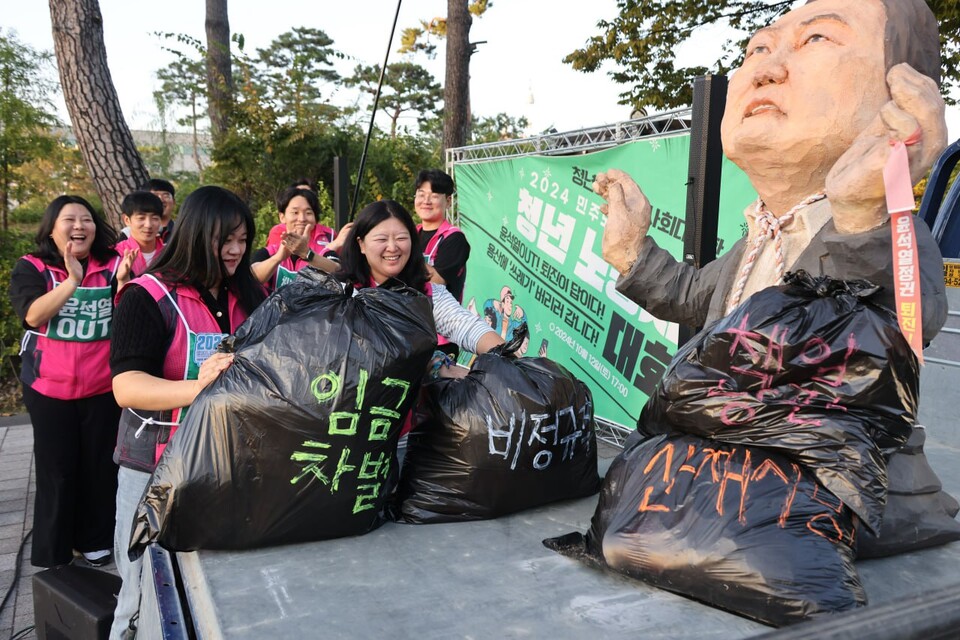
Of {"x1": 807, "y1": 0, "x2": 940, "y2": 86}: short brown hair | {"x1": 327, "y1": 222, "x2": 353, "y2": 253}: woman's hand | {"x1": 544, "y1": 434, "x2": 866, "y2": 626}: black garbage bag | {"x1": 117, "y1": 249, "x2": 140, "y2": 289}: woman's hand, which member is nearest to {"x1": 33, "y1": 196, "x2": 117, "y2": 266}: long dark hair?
{"x1": 117, "y1": 249, "x2": 140, "y2": 289}: woman's hand

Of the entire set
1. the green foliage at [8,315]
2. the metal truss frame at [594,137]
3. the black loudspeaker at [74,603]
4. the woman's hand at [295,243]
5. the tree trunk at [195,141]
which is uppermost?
the tree trunk at [195,141]

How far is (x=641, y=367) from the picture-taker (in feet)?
14.9

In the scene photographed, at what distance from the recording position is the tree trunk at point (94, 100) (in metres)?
6.09

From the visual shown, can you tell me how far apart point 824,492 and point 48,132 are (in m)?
9.25

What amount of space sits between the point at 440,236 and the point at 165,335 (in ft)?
8.54

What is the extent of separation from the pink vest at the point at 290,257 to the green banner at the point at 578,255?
1608mm

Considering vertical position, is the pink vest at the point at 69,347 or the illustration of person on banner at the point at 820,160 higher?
the illustration of person on banner at the point at 820,160

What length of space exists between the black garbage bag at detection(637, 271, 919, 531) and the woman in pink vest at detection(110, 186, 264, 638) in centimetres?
144

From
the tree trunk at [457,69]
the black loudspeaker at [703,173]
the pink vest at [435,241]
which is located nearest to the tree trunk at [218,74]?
the tree trunk at [457,69]

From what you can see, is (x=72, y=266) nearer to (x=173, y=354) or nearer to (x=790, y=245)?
(x=173, y=354)

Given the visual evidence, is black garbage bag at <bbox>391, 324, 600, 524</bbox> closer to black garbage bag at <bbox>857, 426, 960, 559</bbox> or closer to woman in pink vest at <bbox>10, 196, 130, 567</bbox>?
black garbage bag at <bbox>857, 426, 960, 559</bbox>

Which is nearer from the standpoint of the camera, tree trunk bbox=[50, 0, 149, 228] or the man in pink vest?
the man in pink vest

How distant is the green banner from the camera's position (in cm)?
→ 432

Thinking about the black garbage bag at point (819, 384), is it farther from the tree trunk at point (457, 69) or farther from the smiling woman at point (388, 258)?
the tree trunk at point (457, 69)
